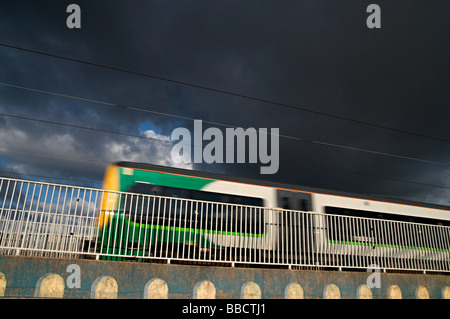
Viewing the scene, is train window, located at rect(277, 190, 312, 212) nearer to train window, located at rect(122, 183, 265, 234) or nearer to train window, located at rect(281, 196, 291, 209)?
train window, located at rect(281, 196, 291, 209)

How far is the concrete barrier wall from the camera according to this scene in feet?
17.9

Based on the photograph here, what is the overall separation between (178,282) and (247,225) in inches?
113

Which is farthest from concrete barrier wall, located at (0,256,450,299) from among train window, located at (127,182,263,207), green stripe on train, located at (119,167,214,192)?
green stripe on train, located at (119,167,214,192)

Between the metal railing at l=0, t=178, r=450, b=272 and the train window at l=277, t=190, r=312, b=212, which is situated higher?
the train window at l=277, t=190, r=312, b=212

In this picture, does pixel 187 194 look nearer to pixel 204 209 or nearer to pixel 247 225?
pixel 247 225

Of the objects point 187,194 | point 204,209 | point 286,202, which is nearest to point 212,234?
point 204,209

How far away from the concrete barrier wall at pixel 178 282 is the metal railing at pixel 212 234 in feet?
1.30

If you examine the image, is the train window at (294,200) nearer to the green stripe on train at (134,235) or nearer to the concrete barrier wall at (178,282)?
the green stripe on train at (134,235)

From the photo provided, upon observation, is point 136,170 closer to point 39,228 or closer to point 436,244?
point 39,228

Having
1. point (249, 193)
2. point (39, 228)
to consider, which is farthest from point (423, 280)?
point (39, 228)

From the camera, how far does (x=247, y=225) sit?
870 cm

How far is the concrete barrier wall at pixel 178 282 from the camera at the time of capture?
5.45 m

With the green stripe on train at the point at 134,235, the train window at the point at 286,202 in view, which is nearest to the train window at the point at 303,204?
the train window at the point at 286,202

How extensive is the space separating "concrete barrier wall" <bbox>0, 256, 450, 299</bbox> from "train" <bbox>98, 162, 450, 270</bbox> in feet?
1.48
